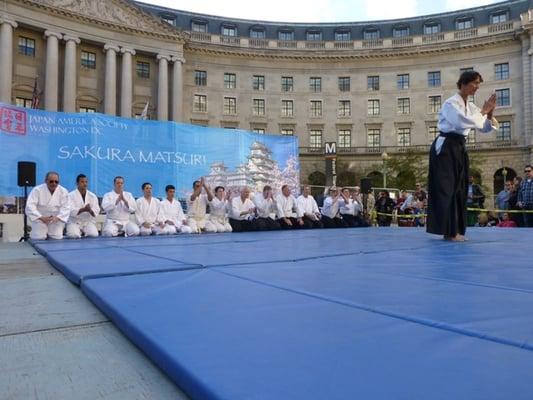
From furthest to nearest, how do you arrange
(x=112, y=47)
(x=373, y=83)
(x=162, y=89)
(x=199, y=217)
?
(x=373, y=83), (x=162, y=89), (x=112, y=47), (x=199, y=217)

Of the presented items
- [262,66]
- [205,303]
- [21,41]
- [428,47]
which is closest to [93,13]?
[21,41]

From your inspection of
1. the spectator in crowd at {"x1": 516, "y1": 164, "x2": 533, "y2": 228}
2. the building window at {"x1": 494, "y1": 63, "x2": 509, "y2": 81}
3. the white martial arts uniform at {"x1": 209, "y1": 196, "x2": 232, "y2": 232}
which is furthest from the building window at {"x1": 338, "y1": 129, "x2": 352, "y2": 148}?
the white martial arts uniform at {"x1": 209, "y1": 196, "x2": 232, "y2": 232}

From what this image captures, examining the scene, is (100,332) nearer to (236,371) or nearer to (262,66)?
(236,371)

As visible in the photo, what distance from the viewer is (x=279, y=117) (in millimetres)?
47156

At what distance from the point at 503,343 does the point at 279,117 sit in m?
46.7

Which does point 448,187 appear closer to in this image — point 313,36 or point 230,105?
point 230,105

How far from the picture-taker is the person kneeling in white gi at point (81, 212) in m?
9.02

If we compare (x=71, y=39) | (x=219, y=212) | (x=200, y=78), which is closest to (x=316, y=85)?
(x=200, y=78)

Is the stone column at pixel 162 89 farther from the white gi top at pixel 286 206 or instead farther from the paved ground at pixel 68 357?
the paved ground at pixel 68 357

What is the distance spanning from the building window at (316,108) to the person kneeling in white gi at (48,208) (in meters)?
41.3

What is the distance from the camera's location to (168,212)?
10.4 meters

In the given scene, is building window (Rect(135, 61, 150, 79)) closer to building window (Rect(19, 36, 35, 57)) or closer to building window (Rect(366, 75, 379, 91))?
building window (Rect(19, 36, 35, 57))

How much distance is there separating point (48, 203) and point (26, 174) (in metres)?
1.70

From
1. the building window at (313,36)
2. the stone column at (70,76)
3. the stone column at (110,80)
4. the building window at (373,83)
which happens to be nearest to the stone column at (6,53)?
the stone column at (70,76)
